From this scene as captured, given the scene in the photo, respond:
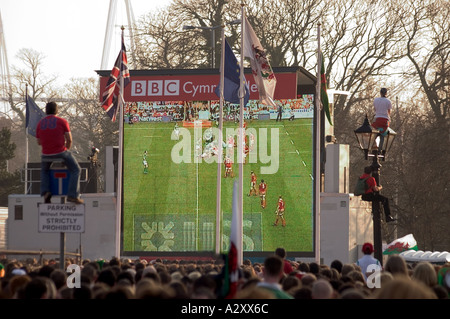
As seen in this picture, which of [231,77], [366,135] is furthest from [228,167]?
[366,135]

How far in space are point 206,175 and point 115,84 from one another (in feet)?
41.8

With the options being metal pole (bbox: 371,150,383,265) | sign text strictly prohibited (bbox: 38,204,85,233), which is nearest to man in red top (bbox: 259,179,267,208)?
metal pole (bbox: 371,150,383,265)

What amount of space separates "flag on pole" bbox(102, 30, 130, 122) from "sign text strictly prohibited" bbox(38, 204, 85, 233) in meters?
15.8

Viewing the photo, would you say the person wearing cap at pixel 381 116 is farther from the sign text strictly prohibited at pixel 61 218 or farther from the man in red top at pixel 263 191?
the man in red top at pixel 263 191

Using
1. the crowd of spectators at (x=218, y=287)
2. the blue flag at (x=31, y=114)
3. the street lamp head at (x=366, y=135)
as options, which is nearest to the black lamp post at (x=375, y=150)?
the street lamp head at (x=366, y=135)

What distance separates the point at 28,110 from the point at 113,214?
7.63m

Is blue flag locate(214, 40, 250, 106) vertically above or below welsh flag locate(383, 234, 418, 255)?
above

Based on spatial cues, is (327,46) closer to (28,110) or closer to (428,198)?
(428,198)

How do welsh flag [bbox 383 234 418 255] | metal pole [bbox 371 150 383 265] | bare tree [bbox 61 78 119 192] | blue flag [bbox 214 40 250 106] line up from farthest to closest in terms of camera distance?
bare tree [bbox 61 78 119 192] → welsh flag [bbox 383 234 418 255] → blue flag [bbox 214 40 250 106] → metal pole [bbox 371 150 383 265]

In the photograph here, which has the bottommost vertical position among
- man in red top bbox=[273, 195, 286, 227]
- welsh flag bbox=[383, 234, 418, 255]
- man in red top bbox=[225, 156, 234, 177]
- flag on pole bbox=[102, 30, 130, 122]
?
welsh flag bbox=[383, 234, 418, 255]

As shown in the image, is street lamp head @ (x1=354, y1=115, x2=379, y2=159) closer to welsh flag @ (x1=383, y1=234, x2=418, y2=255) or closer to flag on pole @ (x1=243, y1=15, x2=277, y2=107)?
flag on pole @ (x1=243, y1=15, x2=277, y2=107)

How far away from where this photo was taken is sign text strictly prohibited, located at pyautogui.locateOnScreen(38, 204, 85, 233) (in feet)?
49.2

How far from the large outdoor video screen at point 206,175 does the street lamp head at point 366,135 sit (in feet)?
64.0
